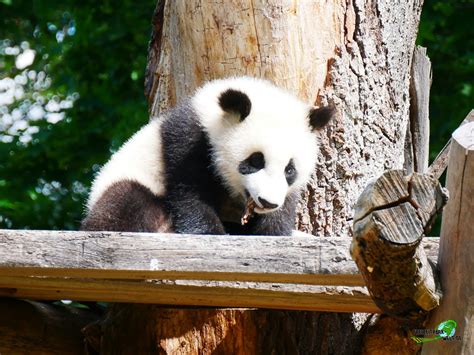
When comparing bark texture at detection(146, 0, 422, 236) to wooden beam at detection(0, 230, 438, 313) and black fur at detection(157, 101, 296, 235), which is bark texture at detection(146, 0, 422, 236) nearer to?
black fur at detection(157, 101, 296, 235)

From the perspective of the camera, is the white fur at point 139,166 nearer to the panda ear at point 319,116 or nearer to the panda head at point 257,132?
the panda head at point 257,132

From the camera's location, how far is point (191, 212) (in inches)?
164

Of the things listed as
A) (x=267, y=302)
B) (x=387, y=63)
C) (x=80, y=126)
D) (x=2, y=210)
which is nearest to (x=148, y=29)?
(x=80, y=126)

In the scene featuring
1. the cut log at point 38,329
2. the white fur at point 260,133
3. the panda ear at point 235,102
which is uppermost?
the panda ear at point 235,102

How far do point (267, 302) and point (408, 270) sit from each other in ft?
3.78

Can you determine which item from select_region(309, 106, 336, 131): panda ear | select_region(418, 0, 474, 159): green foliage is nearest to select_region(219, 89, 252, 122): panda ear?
select_region(309, 106, 336, 131): panda ear

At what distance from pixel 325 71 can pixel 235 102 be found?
58 cm

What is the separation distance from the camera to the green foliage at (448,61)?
27.0ft

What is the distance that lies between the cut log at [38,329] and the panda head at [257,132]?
3.64 feet

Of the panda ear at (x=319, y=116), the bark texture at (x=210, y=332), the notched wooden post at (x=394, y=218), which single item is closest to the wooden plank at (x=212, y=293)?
the bark texture at (x=210, y=332)

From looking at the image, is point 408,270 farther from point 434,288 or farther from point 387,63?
point 387,63

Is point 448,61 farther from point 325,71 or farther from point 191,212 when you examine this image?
point 191,212

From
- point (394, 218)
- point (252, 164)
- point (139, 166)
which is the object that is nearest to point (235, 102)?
point (252, 164)

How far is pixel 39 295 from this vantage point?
4.37 meters
